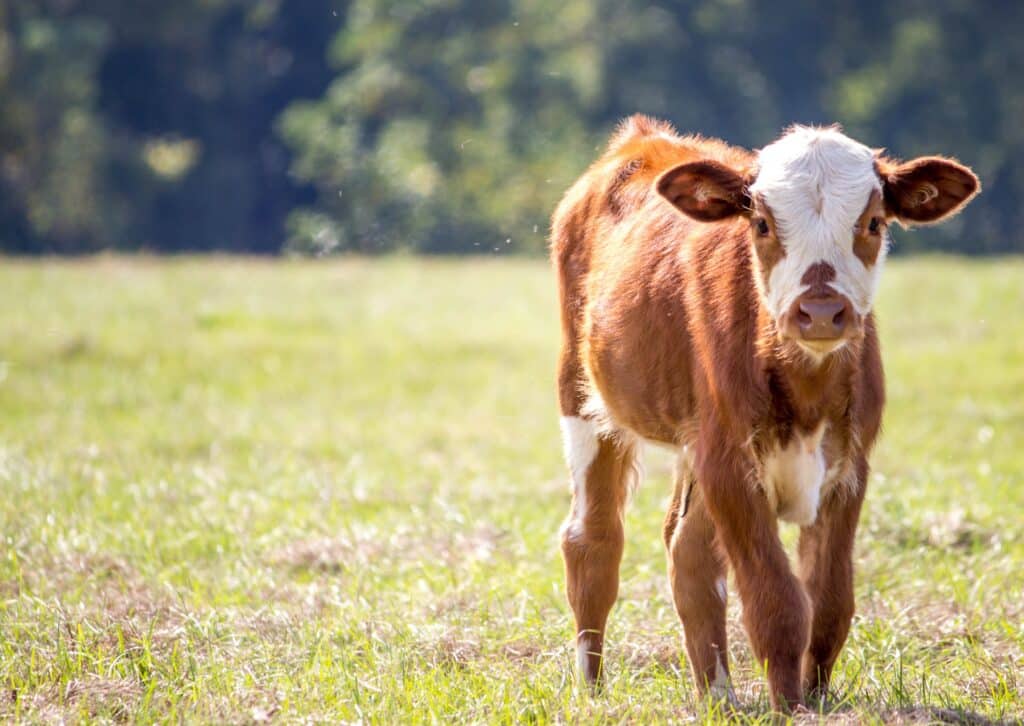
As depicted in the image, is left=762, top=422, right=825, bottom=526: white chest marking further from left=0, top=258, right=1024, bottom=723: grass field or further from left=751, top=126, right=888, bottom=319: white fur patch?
left=0, top=258, right=1024, bottom=723: grass field

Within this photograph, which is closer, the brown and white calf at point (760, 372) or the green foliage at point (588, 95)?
the brown and white calf at point (760, 372)

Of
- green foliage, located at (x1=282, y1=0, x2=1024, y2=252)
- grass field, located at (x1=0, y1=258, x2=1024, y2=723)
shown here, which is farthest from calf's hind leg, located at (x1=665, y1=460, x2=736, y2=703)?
green foliage, located at (x1=282, y1=0, x2=1024, y2=252)

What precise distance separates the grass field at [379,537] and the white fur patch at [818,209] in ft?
3.84

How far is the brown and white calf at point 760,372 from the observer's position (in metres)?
4.32

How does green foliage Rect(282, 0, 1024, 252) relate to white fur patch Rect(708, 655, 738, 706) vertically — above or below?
above

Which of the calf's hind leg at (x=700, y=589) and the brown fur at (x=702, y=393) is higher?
the brown fur at (x=702, y=393)

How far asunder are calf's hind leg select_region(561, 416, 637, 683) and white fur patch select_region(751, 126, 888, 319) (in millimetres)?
1218

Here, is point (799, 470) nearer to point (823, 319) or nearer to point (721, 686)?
point (823, 319)

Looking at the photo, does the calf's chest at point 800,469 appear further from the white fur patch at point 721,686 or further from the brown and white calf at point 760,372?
the white fur patch at point 721,686

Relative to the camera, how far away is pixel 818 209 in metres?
4.41

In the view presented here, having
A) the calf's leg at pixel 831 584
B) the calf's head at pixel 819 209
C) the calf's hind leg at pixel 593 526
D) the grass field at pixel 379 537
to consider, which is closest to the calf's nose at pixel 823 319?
the calf's head at pixel 819 209

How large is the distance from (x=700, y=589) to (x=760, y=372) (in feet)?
2.96

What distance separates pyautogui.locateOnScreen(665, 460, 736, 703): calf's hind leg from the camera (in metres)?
4.82

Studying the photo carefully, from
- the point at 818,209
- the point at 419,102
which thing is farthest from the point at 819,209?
the point at 419,102
